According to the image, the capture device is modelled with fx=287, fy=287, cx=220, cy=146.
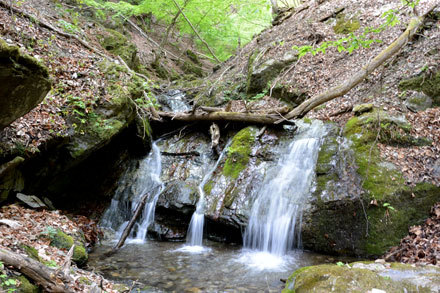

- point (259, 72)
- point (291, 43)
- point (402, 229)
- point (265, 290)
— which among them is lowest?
point (265, 290)

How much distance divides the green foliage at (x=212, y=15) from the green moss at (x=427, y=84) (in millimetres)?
5927

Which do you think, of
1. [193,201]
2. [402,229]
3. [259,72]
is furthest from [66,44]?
[402,229]

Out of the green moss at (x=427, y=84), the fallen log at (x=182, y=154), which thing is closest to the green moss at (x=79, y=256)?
the fallen log at (x=182, y=154)

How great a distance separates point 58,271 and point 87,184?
580 centimetres

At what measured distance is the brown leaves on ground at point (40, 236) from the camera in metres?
3.65

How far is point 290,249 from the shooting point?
19.8 ft

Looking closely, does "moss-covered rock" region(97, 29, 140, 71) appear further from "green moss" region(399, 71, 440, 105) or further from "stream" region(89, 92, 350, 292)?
"green moss" region(399, 71, 440, 105)

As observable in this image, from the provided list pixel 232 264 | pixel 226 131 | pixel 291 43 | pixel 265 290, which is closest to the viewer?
pixel 265 290

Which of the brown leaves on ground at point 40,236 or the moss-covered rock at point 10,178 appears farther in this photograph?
the moss-covered rock at point 10,178

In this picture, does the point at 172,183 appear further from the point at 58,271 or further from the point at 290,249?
the point at 58,271

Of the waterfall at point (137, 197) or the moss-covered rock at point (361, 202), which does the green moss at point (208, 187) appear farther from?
the moss-covered rock at point (361, 202)

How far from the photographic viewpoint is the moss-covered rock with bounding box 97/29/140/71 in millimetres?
12701

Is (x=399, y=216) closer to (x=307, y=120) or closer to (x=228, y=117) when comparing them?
(x=307, y=120)

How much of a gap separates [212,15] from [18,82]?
519 inches
